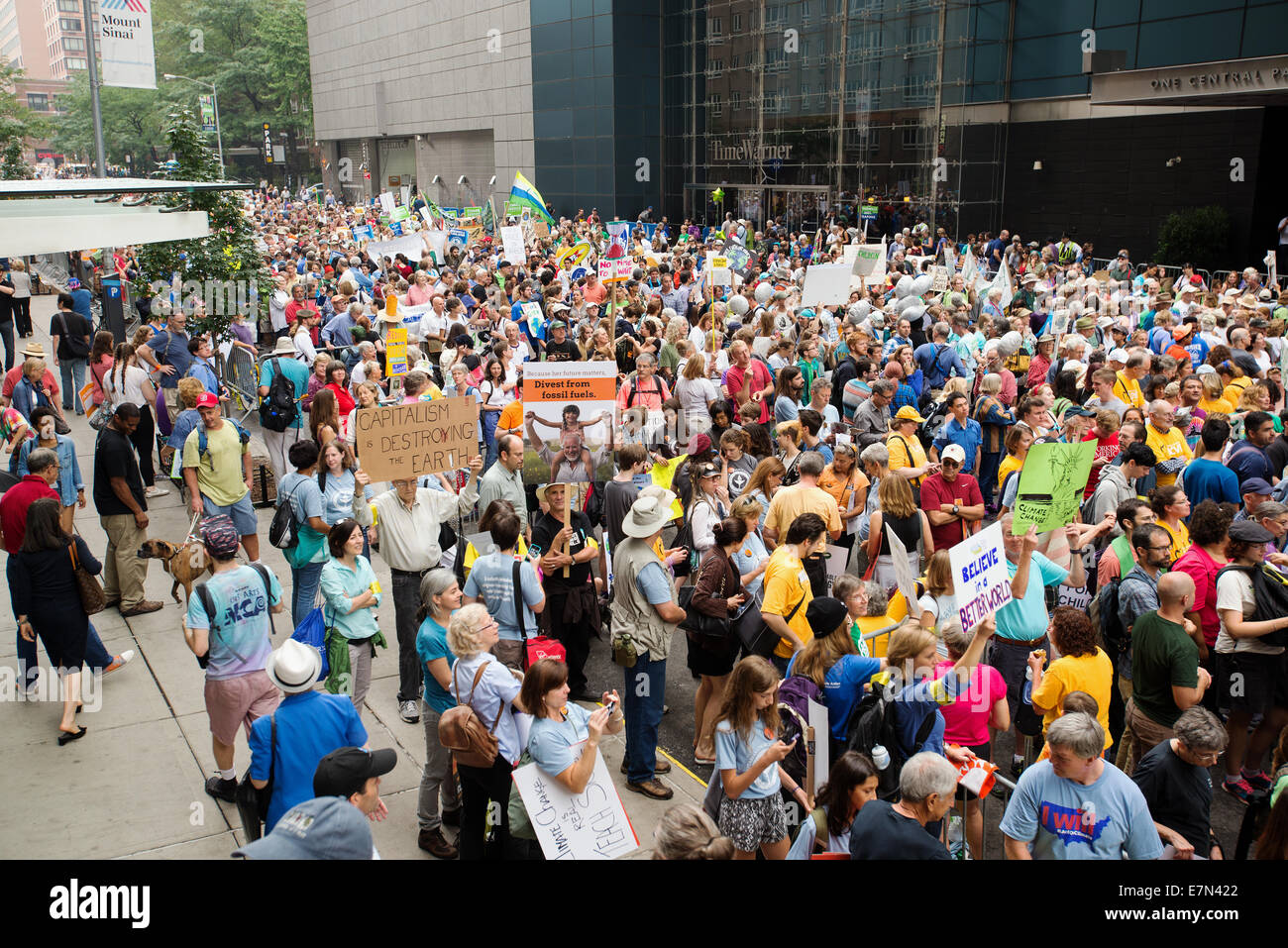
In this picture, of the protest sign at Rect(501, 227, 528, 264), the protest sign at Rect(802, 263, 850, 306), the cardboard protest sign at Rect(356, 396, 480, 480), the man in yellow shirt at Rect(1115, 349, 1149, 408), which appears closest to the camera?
the cardboard protest sign at Rect(356, 396, 480, 480)

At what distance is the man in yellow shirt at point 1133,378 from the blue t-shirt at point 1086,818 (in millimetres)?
7016

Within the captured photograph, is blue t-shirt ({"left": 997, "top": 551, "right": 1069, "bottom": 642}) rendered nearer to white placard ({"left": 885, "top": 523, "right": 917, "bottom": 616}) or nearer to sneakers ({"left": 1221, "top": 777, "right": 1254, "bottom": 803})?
white placard ({"left": 885, "top": 523, "right": 917, "bottom": 616})

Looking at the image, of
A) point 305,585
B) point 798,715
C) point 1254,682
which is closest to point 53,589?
point 305,585

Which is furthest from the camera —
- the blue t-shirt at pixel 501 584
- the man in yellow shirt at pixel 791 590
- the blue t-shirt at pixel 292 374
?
the blue t-shirt at pixel 292 374

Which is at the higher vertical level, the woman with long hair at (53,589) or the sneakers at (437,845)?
the woman with long hair at (53,589)

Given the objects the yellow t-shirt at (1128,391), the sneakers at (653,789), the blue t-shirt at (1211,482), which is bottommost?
the sneakers at (653,789)

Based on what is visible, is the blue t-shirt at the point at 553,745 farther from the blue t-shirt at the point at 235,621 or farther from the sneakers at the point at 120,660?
the sneakers at the point at 120,660

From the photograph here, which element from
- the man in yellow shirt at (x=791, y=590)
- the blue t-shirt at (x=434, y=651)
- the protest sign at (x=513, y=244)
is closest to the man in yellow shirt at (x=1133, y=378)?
the man in yellow shirt at (x=791, y=590)

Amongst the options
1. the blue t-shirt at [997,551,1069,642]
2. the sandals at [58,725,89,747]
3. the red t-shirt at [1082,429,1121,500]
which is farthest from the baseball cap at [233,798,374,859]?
the red t-shirt at [1082,429,1121,500]

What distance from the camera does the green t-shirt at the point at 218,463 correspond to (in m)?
8.91

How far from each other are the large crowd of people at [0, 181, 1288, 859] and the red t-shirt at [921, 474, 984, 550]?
0.10 ft

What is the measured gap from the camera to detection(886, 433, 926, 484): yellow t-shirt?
873 cm

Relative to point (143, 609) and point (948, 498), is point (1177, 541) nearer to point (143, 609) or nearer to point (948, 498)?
point (948, 498)

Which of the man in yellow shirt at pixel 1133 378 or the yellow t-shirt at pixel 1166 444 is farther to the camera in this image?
the man in yellow shirt at pixel 1133 378
